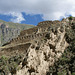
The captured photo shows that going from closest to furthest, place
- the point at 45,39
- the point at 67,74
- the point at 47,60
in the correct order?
the point at 67,74, the point at 47,60, the point at 45,39

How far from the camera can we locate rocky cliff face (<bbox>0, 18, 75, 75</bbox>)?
2083cm

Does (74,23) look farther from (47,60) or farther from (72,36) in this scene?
(47,60)

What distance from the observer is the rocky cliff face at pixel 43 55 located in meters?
20.8

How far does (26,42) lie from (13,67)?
6321mm

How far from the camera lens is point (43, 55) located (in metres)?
22.6

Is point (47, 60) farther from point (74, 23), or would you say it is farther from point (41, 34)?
point (74, 23)

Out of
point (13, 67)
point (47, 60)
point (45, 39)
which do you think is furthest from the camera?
point (45, 39)

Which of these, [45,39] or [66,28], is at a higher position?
[66,28]

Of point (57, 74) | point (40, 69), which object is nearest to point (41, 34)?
point (40, 69)

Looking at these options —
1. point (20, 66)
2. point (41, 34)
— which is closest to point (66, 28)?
point (41, 34)

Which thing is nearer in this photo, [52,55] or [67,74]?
[67,74]

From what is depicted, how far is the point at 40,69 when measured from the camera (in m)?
21.2

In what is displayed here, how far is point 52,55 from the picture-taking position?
23.0 m

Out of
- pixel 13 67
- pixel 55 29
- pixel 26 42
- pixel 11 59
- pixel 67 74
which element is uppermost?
pixel 55 29
